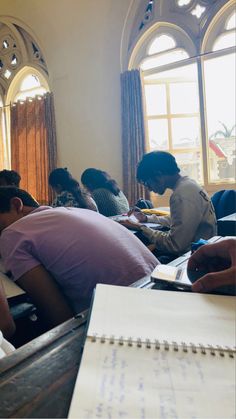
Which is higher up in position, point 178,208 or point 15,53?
point 15,53

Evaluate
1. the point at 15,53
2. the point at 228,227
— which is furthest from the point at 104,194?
the point at 15,53

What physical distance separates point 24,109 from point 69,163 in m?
1.41

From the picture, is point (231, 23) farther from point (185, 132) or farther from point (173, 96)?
point (185, 132)

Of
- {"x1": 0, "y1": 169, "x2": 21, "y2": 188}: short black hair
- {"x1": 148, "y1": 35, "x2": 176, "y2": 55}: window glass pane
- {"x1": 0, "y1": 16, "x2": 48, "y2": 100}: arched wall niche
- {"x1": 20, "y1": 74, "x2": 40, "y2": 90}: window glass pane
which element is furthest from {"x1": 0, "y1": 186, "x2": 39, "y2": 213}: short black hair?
{"x1": 20, "y1": 74, "x2": 40, "y2": 90}: window glass pane

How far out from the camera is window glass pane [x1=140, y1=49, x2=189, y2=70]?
15.3ft

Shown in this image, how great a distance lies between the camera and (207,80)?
4469mm

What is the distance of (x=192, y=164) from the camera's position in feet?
15.4

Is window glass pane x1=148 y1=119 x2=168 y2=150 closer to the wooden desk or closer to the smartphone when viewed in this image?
the smartphone

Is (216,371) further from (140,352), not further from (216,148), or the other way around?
(216,148)

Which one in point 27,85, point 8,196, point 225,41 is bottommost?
point 8,196

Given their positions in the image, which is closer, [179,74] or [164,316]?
[164,316]

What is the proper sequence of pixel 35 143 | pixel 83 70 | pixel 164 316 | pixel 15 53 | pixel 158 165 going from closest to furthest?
pixel 164 316 < pixel 158 165 < pixel 83 70 < pixel 35 143 < pixel 15 53

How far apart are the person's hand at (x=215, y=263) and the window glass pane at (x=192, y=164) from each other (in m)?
3.99

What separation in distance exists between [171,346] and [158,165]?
5.11ft
